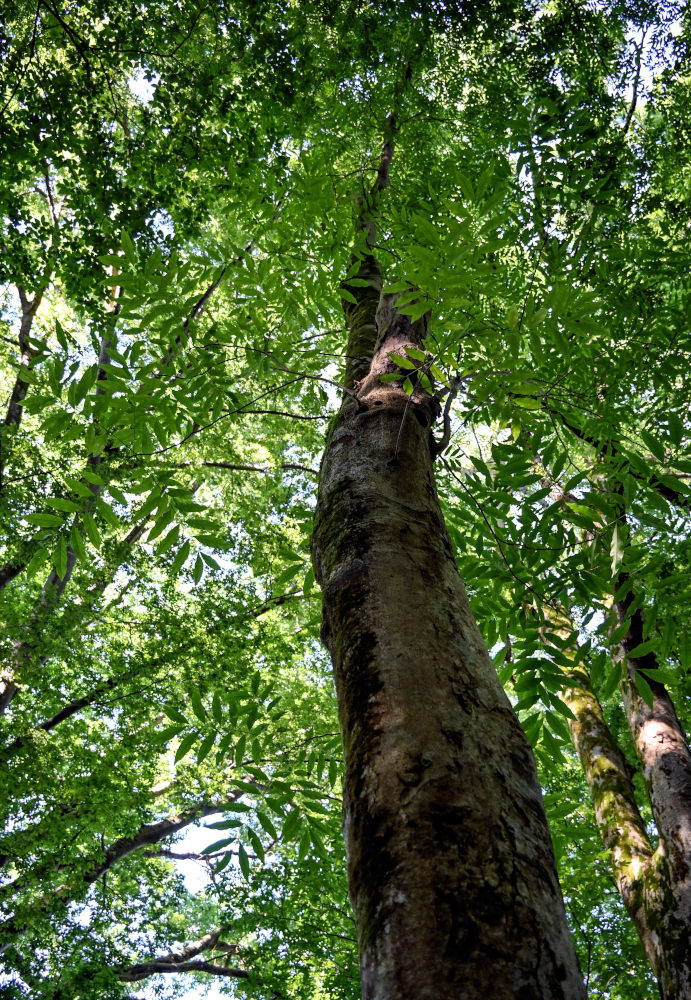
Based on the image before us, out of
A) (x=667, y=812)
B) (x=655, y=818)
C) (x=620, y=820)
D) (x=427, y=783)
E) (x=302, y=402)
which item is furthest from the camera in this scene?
(x=302, y=402)

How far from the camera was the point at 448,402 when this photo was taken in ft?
6.70

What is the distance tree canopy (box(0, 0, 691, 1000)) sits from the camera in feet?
7.93

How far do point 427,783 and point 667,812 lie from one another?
4462mm

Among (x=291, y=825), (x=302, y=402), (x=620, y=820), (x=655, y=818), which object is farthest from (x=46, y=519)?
(x=620, y=820)

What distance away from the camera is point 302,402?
6.46 m

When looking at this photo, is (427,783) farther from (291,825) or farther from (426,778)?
(291,825)

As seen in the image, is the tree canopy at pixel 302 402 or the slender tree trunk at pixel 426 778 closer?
the slender tree trunk at pixel 426 778

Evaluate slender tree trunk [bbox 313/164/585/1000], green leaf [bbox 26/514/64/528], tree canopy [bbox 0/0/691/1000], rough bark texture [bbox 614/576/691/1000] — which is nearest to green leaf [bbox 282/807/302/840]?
tree canopy [bbox 0/0/691/1000]

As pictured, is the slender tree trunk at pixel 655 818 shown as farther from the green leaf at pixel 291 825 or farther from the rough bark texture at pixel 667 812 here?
the green leaf at pixel 291 825

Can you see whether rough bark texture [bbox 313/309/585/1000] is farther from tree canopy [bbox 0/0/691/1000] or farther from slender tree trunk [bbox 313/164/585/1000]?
tree canopy [bbox 0/0/691/1000]

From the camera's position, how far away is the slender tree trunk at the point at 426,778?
0.83 meters

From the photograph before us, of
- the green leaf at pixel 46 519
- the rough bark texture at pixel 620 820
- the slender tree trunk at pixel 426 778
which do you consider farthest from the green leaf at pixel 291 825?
the rough bark texture at pixel 620 820

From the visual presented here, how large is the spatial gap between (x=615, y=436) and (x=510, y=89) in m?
4.14

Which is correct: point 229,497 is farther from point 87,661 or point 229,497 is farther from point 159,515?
point 159,515
